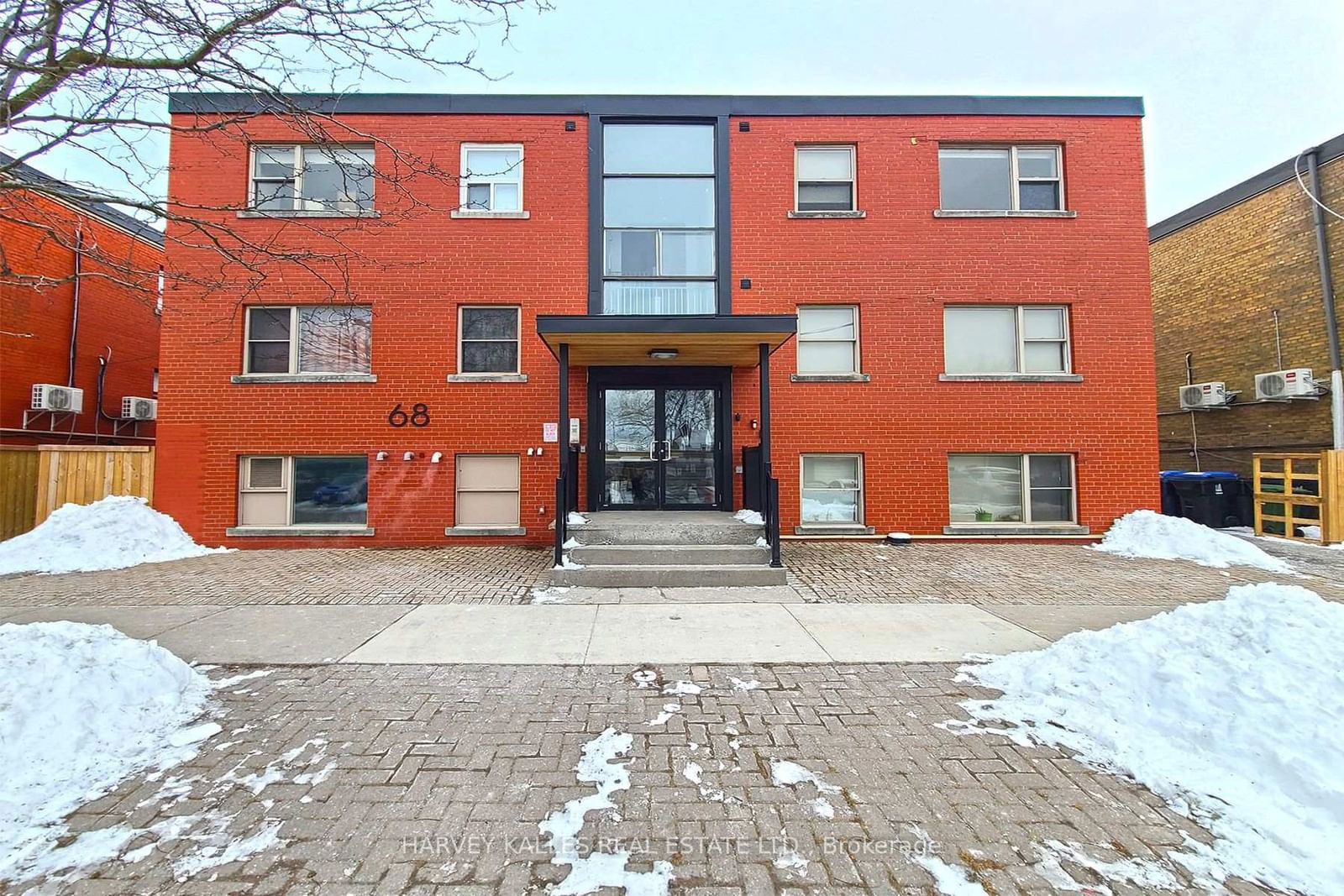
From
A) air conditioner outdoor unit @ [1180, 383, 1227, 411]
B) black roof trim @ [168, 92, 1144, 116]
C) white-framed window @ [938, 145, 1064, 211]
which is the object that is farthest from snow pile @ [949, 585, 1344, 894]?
air conditioner outdoor unit @ [1180, 383, 1227, 411]

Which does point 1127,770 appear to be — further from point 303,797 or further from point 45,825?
point 45,825

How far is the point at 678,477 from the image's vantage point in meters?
9.70

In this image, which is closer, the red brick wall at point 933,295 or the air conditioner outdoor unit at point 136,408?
the red brick wall at point 933,295

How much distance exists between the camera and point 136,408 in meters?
13.1

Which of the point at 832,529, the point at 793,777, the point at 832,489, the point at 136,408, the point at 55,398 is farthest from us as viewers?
the point at 136,408

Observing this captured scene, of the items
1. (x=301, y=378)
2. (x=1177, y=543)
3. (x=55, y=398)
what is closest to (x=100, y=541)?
(x=301, y=378)

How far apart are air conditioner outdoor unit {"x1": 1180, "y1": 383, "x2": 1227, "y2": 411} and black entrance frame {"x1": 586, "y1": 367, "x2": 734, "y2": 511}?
12825 millimetres

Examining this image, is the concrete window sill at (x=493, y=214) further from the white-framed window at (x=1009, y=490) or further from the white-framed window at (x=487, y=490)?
the white-framed window at (x=1009, y=490)

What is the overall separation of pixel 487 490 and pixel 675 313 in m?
4.54

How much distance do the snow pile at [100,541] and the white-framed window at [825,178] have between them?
1191 centimetres

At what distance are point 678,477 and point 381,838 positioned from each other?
762 cm

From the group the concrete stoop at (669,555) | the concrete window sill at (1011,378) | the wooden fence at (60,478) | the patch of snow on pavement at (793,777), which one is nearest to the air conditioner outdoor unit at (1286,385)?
the concrete window sill at (1011,378)

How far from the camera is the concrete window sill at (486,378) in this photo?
958 cm

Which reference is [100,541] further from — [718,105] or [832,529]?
[718,105]
